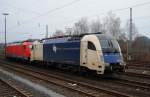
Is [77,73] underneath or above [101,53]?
underneath

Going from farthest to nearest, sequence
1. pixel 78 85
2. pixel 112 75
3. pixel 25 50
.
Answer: pixel 25 50, pixel 112 75, pixel 78 85

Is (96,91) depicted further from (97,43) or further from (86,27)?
(86,27)

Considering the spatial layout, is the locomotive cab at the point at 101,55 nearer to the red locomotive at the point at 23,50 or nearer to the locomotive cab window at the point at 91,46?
the locomotive cab window at the point at 91,46

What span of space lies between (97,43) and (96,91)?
5.52 meters

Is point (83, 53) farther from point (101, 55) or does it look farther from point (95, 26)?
point (95, 26)

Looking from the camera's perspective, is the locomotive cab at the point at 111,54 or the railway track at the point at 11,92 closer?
the railway track at the point at 11,92

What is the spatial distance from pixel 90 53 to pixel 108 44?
134cm

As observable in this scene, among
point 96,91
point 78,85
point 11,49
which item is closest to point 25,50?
point 11,49

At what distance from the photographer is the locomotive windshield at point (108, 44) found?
20109mm

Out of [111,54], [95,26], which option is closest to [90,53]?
[111,54]

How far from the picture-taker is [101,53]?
19734 mm

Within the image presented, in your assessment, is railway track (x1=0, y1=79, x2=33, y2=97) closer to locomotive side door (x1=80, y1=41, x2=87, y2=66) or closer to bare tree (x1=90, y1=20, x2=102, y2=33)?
locomotive side door (x1=80, y1=41, x2=87, y2=66)

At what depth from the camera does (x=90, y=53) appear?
20625 mm

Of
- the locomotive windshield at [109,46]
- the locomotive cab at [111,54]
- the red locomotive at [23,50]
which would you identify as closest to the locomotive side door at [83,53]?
the locomotive cab at [111,54]
